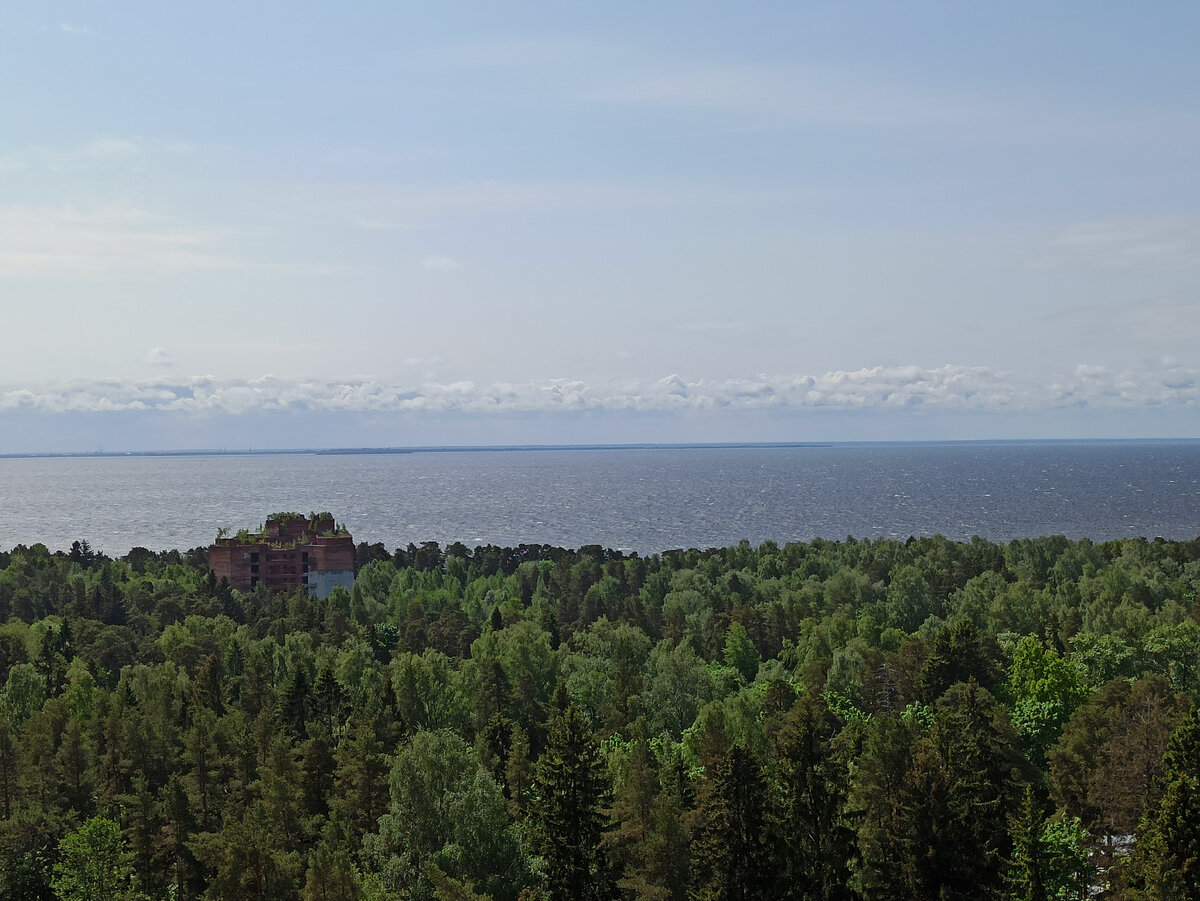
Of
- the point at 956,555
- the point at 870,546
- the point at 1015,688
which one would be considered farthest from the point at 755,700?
the point at 870,546

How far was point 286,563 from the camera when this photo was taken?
154 m

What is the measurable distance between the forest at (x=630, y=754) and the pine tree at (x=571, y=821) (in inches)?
4.3

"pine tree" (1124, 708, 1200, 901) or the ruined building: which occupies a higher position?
"pine tree" (1124, 708, 1200, 901)

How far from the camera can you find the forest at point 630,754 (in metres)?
40.9

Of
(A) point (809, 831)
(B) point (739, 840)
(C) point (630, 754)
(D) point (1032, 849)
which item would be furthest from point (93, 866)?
(D) point (1032, 849)

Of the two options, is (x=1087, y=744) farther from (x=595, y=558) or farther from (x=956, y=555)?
(x=595, y=558)

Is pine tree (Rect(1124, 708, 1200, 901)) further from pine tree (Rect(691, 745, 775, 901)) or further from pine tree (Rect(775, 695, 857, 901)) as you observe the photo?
pine tree (Rect(691, 745, 775, 901))

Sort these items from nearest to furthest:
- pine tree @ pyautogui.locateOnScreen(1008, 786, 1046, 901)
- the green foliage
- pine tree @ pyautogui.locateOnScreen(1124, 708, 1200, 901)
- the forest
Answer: pine tree @ pyautogui.locateOnScreen(1124, 708, 1200, 901) < pine tree @ pyautogui.locateOnScreen(1008, 786, 1046, 901) < the forest < the green foliage

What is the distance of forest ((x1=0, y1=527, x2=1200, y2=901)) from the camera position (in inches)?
1610

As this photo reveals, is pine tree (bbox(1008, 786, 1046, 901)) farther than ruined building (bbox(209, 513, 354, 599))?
No

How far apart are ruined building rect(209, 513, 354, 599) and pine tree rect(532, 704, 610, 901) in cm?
11518

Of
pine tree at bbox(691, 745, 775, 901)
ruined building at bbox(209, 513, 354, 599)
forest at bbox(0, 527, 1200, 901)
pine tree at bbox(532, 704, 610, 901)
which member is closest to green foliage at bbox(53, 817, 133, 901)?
forest at bbox(0, 527, 1200, 901)

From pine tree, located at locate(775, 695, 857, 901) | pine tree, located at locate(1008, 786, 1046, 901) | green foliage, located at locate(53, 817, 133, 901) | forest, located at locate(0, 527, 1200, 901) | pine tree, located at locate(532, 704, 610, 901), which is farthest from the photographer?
green foliage, located at locate(53, 817, 133, 901)

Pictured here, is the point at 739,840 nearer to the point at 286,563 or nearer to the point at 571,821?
the point at 571,821
